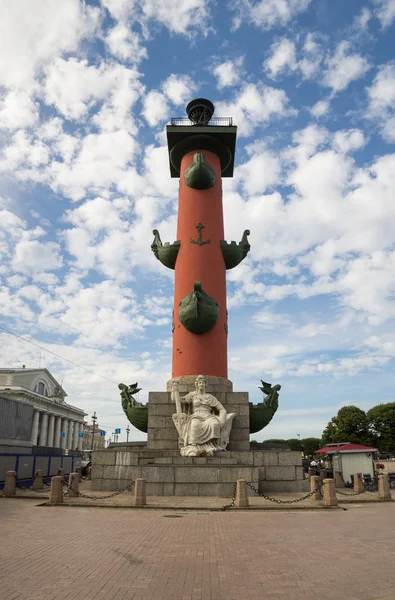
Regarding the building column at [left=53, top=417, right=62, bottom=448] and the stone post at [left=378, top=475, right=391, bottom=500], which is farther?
the building column at [left=53, top=417, right=62, bottom=448]

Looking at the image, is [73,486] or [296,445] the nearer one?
[73,486]

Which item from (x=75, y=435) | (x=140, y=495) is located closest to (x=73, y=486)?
(x=140, y=495)

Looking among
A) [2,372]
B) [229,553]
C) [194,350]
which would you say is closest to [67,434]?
[2,372]

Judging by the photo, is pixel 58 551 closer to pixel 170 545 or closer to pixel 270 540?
pixel 170 545

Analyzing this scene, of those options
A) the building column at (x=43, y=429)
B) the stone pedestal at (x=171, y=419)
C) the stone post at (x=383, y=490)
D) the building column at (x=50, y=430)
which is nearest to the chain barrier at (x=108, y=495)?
the stone pedestal at (x=171, y=419)

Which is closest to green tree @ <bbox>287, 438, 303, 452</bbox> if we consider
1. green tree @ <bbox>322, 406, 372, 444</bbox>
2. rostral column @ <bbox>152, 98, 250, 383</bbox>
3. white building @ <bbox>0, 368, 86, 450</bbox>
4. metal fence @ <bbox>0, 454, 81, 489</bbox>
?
green tree @ <bbox>322, 406, 372, 444</bbox>

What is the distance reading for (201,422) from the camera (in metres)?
17.8

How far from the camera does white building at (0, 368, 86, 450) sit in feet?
226

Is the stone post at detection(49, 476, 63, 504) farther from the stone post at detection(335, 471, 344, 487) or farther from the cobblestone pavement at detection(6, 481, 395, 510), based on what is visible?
the stone post at detection(335, 471, 344, 487)

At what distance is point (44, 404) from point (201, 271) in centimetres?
6300

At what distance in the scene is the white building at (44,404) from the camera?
6900 cm

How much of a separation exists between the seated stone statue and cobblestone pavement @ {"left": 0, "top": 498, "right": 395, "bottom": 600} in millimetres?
5330

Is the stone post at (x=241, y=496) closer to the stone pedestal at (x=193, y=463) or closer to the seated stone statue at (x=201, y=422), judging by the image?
the stone pedestal at (x=193, y=463)

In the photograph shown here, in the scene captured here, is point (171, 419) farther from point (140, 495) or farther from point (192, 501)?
point (140, 495)
